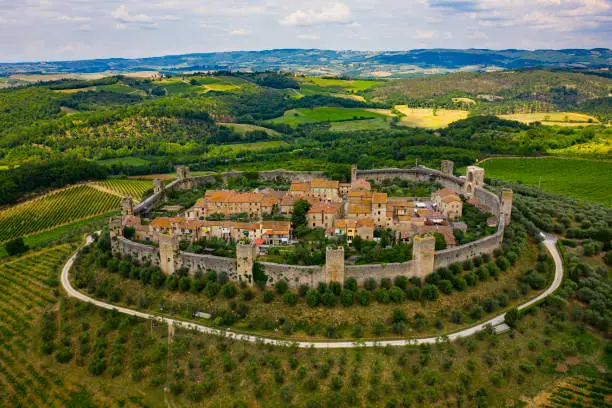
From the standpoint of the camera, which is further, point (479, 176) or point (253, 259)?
point (479, 176)

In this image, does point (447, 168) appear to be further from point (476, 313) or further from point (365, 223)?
point (476, 313)

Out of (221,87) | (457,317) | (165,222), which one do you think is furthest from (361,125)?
(457,317)

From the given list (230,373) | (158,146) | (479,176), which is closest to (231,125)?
(158,146)

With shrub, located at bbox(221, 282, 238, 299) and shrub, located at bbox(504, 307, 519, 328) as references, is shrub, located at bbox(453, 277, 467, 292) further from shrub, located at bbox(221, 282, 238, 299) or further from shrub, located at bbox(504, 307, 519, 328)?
shrub, located at bbox(221, 282, 238, 299)

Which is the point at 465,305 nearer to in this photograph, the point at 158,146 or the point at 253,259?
the point at 253,259

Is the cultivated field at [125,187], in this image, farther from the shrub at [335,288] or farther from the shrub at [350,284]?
the shrub at [350,284]

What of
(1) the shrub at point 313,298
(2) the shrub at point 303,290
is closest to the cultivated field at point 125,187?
(2) the shrub at point 303,290

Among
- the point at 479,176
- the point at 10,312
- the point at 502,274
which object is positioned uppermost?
the point at 479,176
